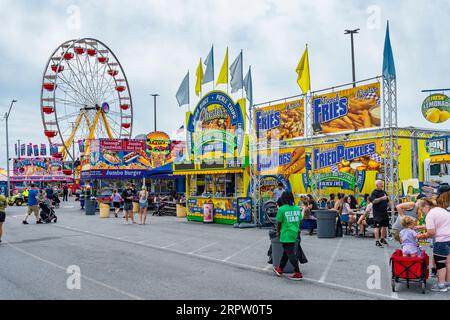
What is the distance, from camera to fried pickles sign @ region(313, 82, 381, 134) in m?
16.0

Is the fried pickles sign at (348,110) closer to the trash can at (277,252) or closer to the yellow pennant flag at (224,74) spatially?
the yellow pennant flag at (224,74)

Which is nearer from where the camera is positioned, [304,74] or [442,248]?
[442,248]

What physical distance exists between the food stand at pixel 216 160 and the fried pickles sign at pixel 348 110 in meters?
2.99

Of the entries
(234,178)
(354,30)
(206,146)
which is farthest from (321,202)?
(354,30)

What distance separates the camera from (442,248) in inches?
291

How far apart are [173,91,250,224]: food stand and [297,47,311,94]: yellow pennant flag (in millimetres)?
2399

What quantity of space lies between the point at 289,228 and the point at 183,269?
7.86 ft

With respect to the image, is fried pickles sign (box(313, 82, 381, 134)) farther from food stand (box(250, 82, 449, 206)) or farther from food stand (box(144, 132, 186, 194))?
food stand (box(144, 132, 186, 194))

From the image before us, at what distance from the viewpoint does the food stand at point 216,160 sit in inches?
749

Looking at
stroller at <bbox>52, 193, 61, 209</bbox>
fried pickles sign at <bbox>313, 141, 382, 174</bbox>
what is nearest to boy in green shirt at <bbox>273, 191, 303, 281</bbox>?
fried pickles sign at <bbox>313, 141, 382, 174</bbox>

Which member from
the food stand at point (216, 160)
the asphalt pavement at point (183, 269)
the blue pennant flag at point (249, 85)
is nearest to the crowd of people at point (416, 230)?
the asphalt pavement at point (183, 269)

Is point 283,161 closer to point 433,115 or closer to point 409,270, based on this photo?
point 433,115

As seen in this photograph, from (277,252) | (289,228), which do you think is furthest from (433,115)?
(289,228)

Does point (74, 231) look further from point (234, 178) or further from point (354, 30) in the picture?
point (354, 30)
